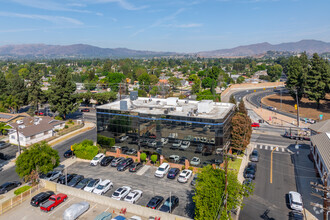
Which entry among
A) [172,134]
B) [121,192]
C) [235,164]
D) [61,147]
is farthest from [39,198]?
[235,164]

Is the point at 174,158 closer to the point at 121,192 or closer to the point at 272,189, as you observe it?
the point at 121,192

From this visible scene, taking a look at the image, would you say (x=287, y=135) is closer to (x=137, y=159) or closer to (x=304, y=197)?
(x=304, y=197)

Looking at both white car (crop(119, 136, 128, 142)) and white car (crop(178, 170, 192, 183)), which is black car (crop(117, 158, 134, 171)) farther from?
white car (crop(178, 170, 192, 183))

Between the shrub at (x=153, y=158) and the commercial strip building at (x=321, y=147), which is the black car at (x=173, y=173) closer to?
the shrub at (x=153, y=158)

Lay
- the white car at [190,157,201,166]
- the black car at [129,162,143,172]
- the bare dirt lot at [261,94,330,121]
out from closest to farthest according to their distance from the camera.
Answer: the black car at [129,162,143,172] < the white car at [190,157,201,166] < the bare dirt lot at [261,94,330,121]

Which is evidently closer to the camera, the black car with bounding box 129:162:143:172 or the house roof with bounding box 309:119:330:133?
the black car with bounding box 129:162:143:172

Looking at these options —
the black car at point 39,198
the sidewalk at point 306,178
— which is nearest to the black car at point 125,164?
the black car at point 39,198

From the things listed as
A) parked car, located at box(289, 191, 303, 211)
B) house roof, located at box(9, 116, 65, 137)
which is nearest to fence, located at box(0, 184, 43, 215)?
house roof, located at box(9, 116, 65, 137)

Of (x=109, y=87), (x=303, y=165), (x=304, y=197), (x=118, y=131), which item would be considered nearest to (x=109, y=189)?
(x=118, y=131)
